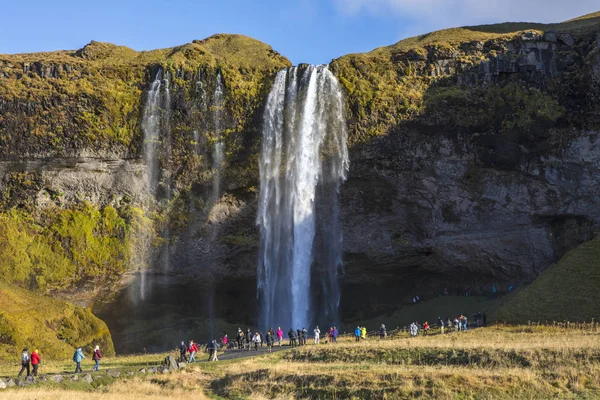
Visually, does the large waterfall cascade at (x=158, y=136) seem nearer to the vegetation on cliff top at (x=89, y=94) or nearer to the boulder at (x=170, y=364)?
the vegetation on cliff top at (x=89, y=94)

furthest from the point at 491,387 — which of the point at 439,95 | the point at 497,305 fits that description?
the point at 439,95

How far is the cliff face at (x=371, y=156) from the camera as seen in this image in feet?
159

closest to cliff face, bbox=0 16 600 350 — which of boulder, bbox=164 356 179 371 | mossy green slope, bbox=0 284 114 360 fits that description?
mossy green slope, bbox=0 284 114 360

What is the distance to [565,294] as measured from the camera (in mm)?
38156

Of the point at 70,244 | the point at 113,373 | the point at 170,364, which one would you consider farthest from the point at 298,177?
the point at 113,373

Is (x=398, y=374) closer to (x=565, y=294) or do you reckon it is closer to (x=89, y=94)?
(x=565, y=294)

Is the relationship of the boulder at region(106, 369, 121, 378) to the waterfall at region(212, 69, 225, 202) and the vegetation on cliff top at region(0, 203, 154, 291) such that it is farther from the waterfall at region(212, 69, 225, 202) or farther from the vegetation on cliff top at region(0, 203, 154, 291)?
the waterfall at region(212, 69, 225, 202)

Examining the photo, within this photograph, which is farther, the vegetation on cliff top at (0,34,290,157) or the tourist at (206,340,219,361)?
the vegetation on cliff top at (0,34,290,157)

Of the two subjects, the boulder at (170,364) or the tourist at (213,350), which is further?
the tourist at (213,350)

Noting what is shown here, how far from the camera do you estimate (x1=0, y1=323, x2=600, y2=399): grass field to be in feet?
69.9

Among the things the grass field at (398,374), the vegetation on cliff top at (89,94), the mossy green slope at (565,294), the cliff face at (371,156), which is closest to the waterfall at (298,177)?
the cliff face at (371,156)

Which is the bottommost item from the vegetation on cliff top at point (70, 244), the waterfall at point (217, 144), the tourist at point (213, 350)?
the tourist at point (213, 350)

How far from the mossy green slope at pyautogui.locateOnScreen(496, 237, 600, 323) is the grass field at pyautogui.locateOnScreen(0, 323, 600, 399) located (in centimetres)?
419

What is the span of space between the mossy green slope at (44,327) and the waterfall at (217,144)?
1359cm
